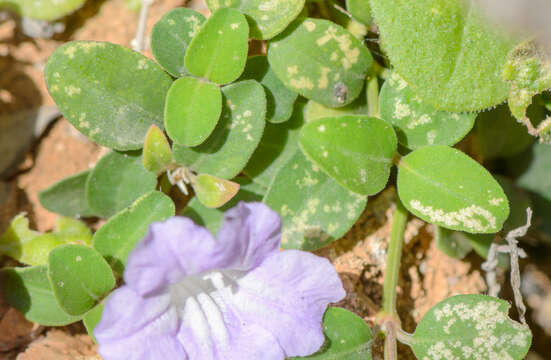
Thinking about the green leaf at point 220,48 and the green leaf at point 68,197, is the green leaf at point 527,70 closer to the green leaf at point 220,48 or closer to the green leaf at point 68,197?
the green leaf at point 220,48

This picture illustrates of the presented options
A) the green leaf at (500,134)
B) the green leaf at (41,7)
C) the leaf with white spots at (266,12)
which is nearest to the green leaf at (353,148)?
the leaf with white spots at (266,12)

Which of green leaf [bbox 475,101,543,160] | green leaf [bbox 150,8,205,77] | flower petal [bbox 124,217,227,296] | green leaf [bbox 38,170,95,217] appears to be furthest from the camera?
green leaf [bbox 475,101,543,160]

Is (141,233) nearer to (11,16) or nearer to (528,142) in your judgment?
(11,16)

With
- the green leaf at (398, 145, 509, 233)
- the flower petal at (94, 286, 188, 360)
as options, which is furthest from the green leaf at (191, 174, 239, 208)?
the green leaf at (398, 145, 509, 233)

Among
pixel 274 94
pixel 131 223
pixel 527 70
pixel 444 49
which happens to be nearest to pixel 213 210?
pixel 131 223

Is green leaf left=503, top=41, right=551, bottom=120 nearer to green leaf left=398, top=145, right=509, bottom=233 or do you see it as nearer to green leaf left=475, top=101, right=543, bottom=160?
green leaf left=398, top=145, right=509, bottom=233
